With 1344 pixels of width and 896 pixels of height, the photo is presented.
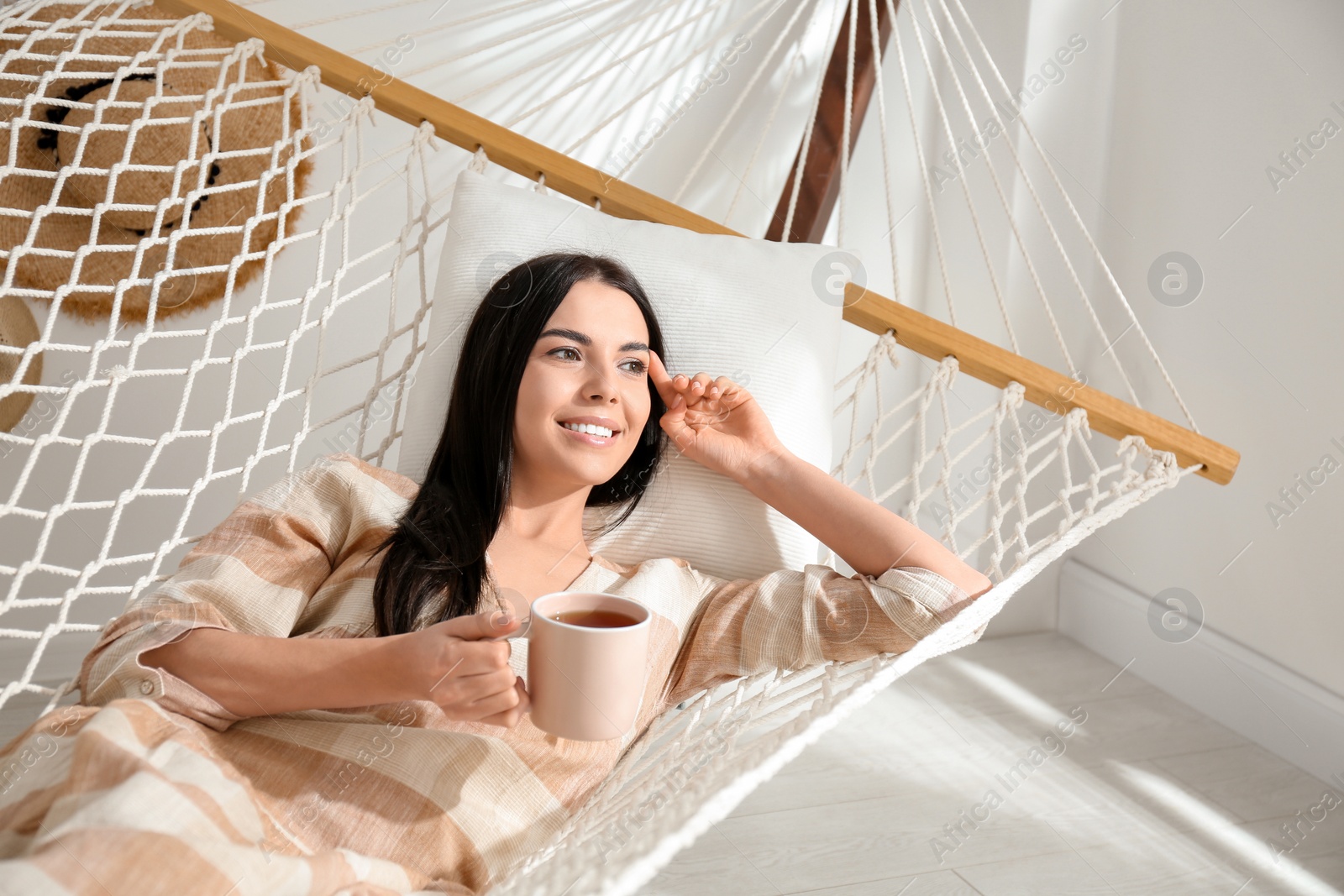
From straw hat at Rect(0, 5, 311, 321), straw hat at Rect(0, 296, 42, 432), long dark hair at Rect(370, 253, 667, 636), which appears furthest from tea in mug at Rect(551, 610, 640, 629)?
straw hat at Rect(0, 296, 42, 432)

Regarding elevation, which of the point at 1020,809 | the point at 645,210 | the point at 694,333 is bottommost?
the point at 1020,809

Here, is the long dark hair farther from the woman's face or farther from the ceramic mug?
the ceramic mug

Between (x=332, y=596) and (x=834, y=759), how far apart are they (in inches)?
37.2

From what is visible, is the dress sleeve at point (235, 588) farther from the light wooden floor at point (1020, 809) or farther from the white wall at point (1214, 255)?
the white wall at point (1214, 255)

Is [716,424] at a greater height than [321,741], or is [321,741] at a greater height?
[716,424]

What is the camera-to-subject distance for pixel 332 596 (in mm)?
881

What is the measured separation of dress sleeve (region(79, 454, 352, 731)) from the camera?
725 mm

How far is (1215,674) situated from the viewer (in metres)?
1.73

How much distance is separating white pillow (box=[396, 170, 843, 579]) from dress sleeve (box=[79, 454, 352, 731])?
0.15 meters

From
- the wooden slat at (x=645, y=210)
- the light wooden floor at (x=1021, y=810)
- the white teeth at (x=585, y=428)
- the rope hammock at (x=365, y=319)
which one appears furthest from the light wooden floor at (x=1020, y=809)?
the white teeth at (x=585, y=428)

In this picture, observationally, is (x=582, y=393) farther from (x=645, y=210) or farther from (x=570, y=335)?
(x=645, y=210)

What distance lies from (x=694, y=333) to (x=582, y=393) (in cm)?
19

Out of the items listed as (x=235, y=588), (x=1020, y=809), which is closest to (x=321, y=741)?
(x=235, y=588)

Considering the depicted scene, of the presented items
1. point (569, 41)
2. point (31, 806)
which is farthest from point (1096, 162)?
point (31, 806)
